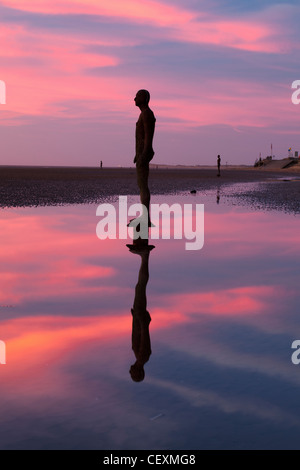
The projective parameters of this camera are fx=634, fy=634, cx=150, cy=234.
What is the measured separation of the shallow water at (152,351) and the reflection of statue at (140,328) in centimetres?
3

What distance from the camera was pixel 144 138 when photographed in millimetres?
11664

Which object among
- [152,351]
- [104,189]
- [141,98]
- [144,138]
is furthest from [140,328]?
[104,189]

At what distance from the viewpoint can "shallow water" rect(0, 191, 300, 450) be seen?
313 cm

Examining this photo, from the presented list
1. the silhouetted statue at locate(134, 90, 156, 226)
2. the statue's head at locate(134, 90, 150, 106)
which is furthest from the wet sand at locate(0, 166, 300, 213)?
the statue's head at locate(134, 90, 150, 106)

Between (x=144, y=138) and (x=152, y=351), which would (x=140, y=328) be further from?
(x=144, y=138)

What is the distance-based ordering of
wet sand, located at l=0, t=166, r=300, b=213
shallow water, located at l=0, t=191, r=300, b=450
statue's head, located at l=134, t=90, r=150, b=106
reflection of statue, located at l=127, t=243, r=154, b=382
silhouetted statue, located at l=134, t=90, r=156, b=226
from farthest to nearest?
1. wet sand, located at l=0, t=166, r=300, b=213
2. statue's head, located at l=134, t=90, r=150, b=106
3. silhouetted statue, located at l=134, t=90, r=156, b=226
4. reflection of statue, located at l=127, t=243, r=154, b=382
5. shallow water, located at l=0, t=191, r=300, b=450

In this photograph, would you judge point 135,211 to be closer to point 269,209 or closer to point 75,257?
point 269,209

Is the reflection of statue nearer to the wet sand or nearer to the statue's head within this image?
the statue's head

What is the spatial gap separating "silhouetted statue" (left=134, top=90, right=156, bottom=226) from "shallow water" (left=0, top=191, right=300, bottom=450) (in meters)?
2.83

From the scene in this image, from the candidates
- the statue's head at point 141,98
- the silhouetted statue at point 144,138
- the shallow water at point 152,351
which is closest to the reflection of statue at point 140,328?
the shallow water at point 152,351

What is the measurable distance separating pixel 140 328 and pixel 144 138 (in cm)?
706

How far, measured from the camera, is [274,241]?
1069 cm

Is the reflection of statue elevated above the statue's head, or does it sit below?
below
